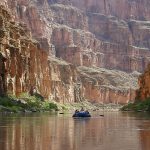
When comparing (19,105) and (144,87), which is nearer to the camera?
(19,105)

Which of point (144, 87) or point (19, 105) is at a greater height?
point (144, 87)

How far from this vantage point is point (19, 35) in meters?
176

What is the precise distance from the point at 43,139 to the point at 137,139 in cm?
→ 740

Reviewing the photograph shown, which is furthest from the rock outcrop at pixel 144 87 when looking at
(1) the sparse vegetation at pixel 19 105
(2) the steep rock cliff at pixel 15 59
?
(1) the sparse vegetation at pixel 19 105

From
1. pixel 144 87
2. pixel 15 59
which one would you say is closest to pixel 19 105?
pixel 15 59

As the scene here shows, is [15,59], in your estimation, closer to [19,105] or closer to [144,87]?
[19,105]

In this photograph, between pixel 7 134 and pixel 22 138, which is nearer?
pixel 22 138

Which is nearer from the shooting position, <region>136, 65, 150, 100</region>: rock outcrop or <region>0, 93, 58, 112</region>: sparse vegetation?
<region>0, 93, 58, 112</region>: sparse vegetation

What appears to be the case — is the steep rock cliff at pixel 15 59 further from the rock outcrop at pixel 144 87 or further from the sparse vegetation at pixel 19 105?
the rock outcrop at pixel 144 87

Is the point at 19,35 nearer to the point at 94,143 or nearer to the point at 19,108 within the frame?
the point at 19,108

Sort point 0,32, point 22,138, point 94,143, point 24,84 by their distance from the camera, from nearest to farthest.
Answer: point 94,143 < point 22,138 < point 0,32 < point 24,84

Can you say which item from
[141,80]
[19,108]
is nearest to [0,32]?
[19,108]

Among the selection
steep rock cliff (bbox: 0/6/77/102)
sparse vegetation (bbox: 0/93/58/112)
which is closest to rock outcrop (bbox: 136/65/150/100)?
steep rock cliff (bbox: 0/6/77/102)

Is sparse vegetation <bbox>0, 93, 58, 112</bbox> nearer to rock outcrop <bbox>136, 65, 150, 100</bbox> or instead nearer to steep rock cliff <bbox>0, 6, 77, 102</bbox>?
steep rock cliff <bbox>0, 6, 77, 102</bbox>
